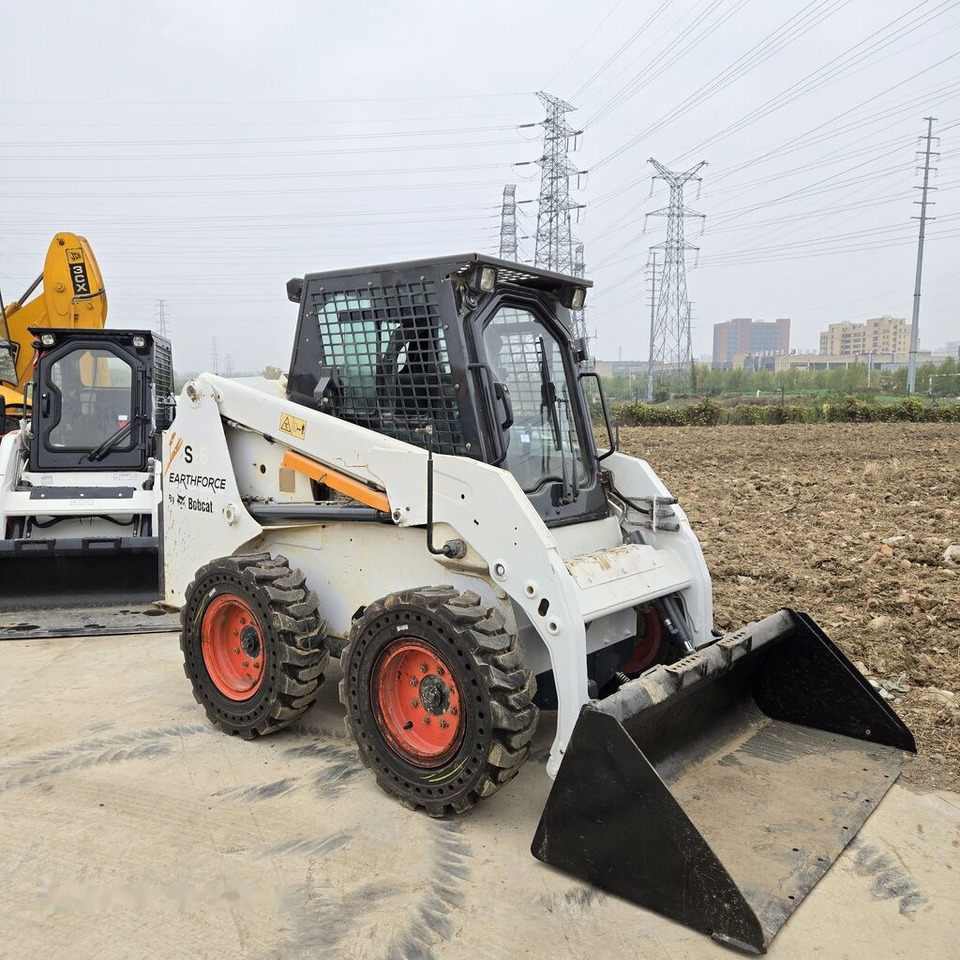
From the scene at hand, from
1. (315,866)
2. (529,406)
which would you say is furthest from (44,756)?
(529,406)

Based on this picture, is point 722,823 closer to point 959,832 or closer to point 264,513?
point 959,832

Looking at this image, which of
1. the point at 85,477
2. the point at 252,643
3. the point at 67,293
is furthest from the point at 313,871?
the point at 67,293

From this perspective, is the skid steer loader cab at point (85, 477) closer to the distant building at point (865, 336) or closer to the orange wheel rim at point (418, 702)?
the orange wheel rim at point (418, 702)

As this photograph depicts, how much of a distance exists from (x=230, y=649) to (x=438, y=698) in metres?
1.52

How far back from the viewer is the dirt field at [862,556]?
4.88m

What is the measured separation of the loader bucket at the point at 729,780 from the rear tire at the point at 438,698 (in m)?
0.31

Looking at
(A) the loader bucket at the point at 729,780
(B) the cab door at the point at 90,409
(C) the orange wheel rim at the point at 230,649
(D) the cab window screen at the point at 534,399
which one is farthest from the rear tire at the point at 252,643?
(B) the cab door at the point at 90,409

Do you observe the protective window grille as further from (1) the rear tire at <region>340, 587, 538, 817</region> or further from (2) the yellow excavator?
(2) the yellow excavator

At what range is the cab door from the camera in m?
7.33

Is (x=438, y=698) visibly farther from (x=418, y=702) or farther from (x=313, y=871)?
(x=313, y=871)

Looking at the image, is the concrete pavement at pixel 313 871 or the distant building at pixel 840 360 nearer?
the concrete pavement at pixel 313 871

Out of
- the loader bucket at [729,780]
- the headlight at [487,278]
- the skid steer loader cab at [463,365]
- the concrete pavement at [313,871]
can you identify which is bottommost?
the concrete pavement at [313,871]

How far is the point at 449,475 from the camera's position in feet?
12.3

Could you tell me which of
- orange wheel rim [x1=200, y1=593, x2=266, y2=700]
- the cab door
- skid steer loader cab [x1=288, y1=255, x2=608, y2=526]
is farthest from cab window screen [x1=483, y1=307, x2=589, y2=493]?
the cab door
